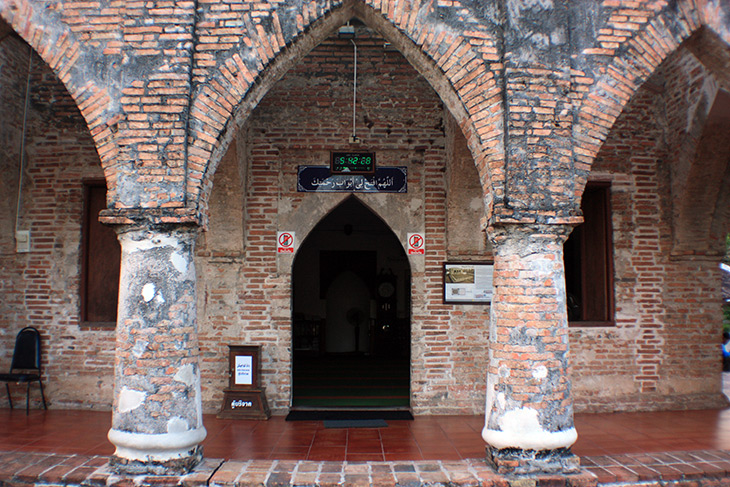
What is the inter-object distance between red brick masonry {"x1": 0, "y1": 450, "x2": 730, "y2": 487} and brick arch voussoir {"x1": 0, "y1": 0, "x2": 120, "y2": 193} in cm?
247

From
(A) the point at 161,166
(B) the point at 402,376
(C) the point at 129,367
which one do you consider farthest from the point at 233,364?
(B) the point at 402,376

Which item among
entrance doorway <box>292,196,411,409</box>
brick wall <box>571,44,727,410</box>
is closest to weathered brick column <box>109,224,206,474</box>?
brick wall <box>571,44,727,410</box>

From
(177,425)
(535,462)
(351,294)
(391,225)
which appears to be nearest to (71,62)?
(177,425)

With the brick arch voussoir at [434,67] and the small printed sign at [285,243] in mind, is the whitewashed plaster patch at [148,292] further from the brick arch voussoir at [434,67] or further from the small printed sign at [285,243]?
the small printed sign at [285,243]

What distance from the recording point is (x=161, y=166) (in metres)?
4.43

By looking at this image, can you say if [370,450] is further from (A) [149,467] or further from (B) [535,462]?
(A) [149,467]

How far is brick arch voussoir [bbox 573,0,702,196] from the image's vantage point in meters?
4.54

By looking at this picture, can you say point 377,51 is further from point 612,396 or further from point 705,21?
point 612,396

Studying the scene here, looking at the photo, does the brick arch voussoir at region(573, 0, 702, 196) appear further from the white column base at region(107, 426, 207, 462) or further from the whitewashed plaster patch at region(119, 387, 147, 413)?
the whitewashed plaster patch at region(119, 387, 147, 413)

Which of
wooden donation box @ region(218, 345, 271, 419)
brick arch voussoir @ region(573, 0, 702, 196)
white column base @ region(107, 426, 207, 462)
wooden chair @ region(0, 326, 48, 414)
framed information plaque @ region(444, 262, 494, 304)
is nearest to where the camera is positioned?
white column base @ region(107, 426, 207, 462)

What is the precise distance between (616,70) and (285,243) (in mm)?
4308

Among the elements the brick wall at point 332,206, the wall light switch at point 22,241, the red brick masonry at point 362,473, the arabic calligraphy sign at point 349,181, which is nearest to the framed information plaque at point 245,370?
the brick wall at point 332,206

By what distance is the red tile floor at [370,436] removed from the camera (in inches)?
202

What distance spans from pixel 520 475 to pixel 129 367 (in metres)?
3.35
